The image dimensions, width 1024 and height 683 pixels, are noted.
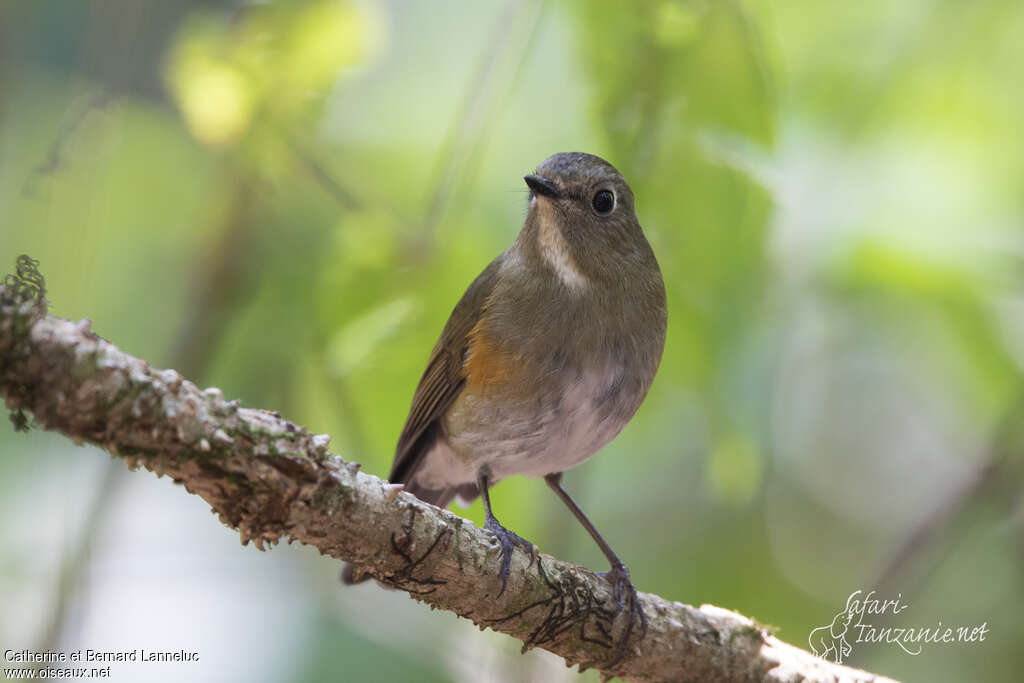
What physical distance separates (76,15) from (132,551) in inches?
107

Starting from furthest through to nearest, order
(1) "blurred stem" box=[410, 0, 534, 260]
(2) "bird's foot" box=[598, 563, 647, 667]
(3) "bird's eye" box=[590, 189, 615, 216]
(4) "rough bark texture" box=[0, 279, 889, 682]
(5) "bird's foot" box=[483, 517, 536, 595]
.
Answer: (3) "bird's eye" box=[590, 189, 615, 216], (1) "blurred stem" box=[410, 0, 534, 260], (2) "bird's foot" box=[598, 563, 647, 667], (5) "bird's foot" box=[483, 517, 536, 595], (4) "rough bark texture" box=[0, 279, 889, 682]

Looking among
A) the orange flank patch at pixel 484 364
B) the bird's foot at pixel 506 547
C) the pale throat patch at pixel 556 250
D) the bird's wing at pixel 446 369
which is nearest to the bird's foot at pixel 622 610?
the bird's foot at pixel 506 547

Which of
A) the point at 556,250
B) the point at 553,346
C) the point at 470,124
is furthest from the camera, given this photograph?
the point at 556,250

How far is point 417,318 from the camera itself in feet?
11.0

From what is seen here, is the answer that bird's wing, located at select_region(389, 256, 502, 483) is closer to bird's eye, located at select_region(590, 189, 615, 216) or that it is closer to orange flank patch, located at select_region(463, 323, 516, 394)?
orange flank patch, located at select_region(463, 323, 516, 394)

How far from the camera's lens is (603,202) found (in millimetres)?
3932

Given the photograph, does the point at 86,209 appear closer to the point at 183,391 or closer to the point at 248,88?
the point at 248,88

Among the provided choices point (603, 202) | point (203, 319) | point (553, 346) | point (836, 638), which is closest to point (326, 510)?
point (553, 346)

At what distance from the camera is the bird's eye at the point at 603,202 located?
391 cm

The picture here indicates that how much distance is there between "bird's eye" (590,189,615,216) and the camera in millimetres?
3908

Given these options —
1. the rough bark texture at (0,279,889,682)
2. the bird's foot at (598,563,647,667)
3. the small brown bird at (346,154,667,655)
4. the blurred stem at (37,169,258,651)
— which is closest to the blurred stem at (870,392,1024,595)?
the rough bark texture at (0,279,889,682)

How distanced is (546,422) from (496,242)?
855 mm

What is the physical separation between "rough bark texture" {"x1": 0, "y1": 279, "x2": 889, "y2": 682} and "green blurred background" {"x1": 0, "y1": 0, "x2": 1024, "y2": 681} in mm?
600

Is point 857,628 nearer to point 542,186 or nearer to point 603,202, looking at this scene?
point 603,202
